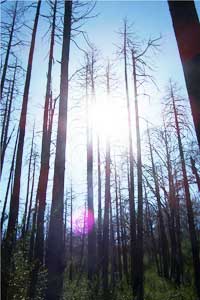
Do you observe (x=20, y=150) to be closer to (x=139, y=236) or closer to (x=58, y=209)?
(x=58, y=209)

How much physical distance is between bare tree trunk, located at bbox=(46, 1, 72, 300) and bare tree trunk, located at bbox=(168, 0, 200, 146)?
4.43 metres

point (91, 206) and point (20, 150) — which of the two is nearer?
point (20, 150)

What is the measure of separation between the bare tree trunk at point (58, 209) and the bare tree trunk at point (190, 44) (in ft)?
14.5

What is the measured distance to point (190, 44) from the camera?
2.92 m

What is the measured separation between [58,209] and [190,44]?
4.71 meters

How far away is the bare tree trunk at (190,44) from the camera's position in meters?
2.80

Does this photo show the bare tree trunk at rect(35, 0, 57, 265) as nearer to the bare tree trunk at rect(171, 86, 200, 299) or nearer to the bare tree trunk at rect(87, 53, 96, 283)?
the bare tree trunk at rect(87, 53, 96, 283)

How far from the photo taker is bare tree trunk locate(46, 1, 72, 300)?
6184 millimetres

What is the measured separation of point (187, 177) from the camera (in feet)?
56.1

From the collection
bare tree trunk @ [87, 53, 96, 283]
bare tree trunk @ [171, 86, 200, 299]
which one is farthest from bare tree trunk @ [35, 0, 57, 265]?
bare tree trunk @ [171, 86, 200, 299]

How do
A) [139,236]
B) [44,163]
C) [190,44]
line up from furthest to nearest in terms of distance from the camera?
[139,236], [44,163], [190,44]

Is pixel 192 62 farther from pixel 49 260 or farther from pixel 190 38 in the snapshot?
pixel 49 260

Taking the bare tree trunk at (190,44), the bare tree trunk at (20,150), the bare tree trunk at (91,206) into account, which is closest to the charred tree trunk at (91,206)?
the bare tree trunk at (91,206)

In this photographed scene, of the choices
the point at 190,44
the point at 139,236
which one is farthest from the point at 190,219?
the point at 190,44
